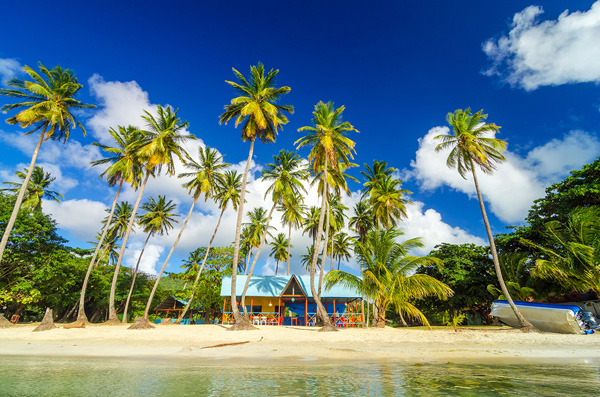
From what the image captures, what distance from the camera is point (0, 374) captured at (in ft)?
18.0

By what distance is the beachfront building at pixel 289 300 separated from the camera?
26.0 metres

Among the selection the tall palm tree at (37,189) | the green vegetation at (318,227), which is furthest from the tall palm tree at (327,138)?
the tall palm tree at (37,189)

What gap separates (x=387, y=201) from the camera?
93.6 feet

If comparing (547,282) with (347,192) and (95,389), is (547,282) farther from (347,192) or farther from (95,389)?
(95,389)

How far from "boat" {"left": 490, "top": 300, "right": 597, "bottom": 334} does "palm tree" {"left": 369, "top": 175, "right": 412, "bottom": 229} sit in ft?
41.8

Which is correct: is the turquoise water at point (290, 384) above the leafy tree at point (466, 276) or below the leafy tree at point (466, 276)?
below

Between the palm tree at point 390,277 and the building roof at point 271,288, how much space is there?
8051 mm

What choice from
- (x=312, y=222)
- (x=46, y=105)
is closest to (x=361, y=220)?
(x=312, y=222)

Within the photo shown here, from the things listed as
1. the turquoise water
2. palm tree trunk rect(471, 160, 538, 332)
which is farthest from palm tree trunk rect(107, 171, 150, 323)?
palm tree trunk rect(471, 160, 538, 332)

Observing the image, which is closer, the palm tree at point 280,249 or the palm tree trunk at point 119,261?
the palm tree trunk at point 119,261

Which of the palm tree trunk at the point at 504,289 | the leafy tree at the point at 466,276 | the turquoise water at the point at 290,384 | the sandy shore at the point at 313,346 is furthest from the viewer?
the leafy tree at the point at 466,276

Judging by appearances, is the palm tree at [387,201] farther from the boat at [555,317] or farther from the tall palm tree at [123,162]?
the tall palm tree at [123,162]

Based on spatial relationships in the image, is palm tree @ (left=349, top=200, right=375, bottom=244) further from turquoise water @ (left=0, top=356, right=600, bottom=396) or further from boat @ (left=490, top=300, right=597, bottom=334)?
turquoise water @ (left=0, top=356, right=600, bottom=396)

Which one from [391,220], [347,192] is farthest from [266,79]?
[391,220]
